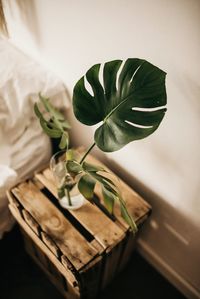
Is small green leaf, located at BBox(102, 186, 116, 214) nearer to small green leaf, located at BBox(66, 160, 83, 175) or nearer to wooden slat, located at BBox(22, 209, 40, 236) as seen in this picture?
small green leaf, located at BBox(66, 160, 83, 175)

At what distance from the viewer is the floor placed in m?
1.35

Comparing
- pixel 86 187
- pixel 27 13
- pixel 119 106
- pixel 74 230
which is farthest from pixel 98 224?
pixel 27 13

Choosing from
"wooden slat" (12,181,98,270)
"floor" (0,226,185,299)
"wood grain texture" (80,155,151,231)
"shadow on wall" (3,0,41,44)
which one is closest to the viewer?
"wooden slat" (12,181,98,270)

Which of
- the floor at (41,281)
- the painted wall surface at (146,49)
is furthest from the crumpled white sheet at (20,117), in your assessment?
the floor at (41,281)

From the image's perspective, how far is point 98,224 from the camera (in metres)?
1.05

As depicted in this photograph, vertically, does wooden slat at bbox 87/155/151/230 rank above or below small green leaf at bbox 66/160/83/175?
below

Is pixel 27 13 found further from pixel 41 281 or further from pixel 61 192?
pixel 41 281

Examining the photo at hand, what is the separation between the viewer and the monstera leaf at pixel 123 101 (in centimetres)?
70

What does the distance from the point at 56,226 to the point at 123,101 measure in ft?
1.87

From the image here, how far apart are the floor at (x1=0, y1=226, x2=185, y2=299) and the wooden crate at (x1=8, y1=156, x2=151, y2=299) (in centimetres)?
24

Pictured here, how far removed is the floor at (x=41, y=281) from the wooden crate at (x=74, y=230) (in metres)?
0.24

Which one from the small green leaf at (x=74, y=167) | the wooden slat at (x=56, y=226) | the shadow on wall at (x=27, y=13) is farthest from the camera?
the shadow on wall at (x=27, y=13)

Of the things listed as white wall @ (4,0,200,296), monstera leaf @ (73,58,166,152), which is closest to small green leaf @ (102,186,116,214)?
monstera leaf @ (73,58,166,152)

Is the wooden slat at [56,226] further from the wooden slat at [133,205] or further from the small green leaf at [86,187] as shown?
the small green leaf at [86,187]
